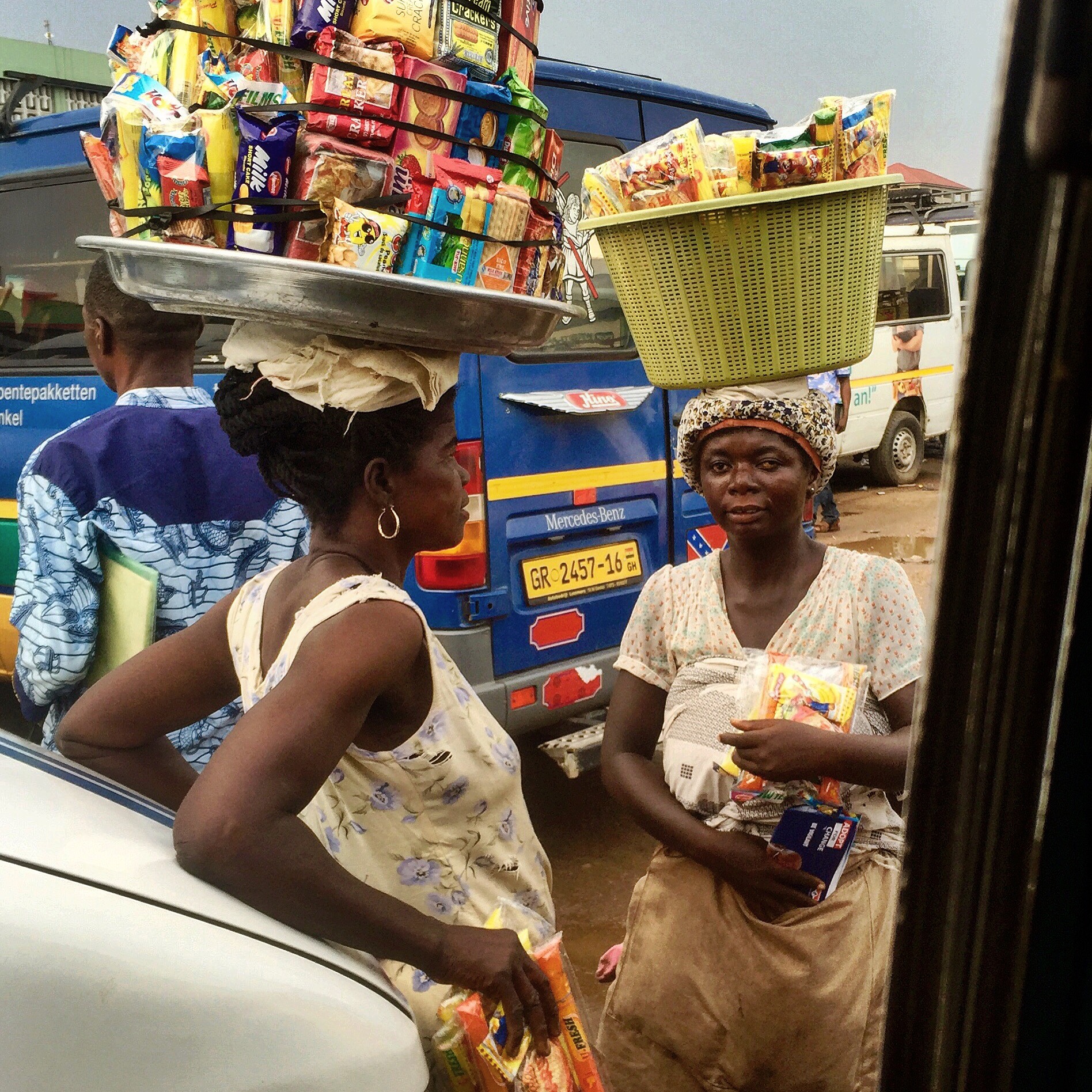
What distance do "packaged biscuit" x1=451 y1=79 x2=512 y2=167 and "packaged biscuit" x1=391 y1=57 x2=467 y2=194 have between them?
13 millimetres

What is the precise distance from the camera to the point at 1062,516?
2.02ft

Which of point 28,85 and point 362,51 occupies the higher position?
point 28,85

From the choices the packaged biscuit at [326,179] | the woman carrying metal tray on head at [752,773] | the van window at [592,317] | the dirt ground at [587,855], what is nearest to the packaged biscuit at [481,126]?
the packaged biscuit at [326,179]

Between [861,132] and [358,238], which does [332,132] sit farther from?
[861,132]

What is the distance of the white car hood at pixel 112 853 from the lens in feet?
3.89

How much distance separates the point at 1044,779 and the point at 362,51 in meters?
1.13

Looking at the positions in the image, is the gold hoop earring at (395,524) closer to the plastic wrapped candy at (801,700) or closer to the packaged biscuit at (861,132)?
the plastic wrapped candy at (801,700)

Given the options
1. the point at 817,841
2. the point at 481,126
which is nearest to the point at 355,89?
the point at 481,126

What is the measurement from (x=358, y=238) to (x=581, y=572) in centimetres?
286

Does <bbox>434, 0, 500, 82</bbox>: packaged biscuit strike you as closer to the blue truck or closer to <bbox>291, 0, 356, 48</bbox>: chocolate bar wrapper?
<bbox>291, 0, 356, 48</bbox>: chocolate bar wrapper

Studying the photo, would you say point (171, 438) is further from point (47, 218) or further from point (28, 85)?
point (28, 85)

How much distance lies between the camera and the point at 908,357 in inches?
448

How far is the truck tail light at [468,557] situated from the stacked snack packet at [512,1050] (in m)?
2.33

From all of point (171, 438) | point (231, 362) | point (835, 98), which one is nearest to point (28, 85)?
point (171, 438)
